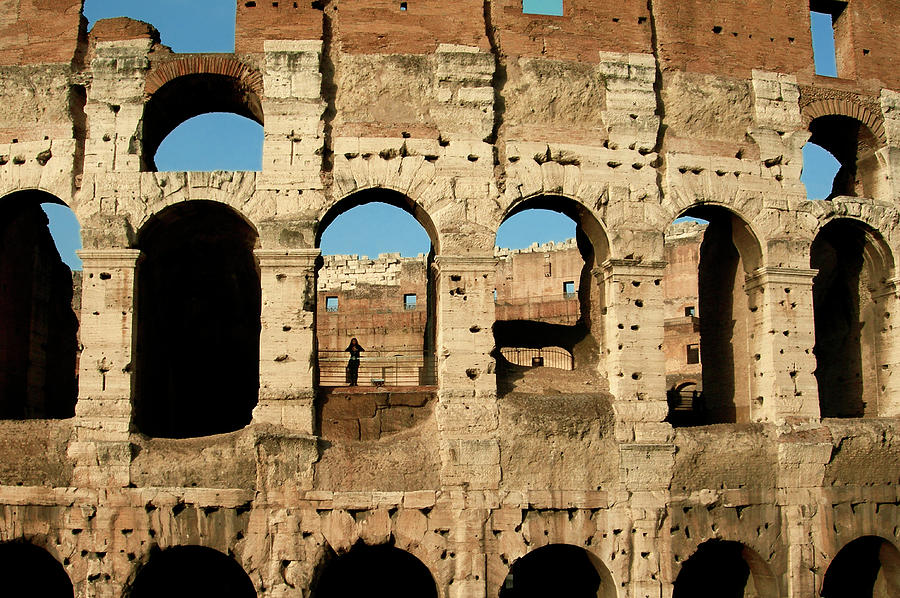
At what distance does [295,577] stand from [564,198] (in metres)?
6.01

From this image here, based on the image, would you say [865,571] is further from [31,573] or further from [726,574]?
[31,573]

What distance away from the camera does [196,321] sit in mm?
14984

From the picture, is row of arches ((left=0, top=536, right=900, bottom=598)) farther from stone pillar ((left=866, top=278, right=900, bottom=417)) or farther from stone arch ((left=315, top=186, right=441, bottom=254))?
stone arch ((left=315, top=186, right=441, bottom=254))

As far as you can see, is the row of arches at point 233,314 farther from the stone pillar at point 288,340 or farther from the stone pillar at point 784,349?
the stone pillar at point 288,340

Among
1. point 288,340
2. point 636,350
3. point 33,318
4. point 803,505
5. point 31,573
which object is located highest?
point 33,318

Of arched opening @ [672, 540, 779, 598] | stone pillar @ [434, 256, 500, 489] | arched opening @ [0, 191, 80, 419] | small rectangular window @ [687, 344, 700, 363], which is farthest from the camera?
small rectangular window @ [687, 344, 700, 363]

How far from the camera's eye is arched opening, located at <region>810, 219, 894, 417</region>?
533 inches

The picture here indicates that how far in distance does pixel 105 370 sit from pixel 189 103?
409 centimetres

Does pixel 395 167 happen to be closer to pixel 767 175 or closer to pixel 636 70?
pixel 636 70

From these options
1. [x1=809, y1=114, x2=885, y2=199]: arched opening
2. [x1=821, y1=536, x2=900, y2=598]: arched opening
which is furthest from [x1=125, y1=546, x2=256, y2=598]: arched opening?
[x1=809, y1=114, x2=885, y2=199]: arched opening

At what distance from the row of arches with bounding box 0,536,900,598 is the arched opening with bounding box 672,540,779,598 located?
0.04 ft

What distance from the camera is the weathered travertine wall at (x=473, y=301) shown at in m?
11.3

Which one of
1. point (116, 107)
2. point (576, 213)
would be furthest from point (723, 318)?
point (116, 107)

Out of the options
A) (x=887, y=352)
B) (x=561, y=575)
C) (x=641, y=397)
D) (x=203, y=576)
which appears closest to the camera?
(x=641, y=397)
